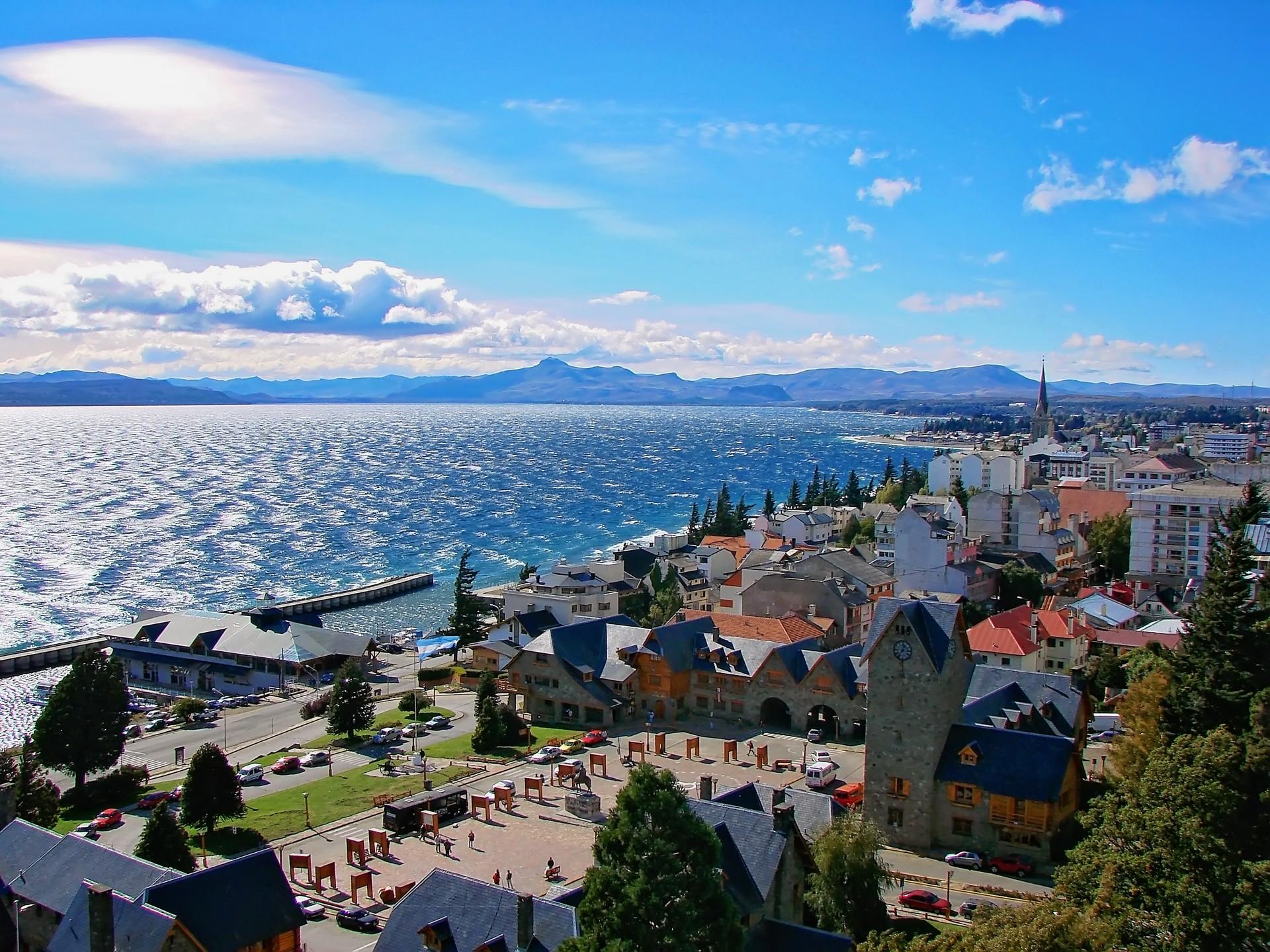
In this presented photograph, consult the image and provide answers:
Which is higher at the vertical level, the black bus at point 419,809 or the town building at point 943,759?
the town building at point 943,759

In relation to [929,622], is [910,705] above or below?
below

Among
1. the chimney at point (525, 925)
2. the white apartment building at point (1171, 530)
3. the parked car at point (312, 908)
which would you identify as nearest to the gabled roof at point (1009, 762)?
the chimney at point (525, 925)

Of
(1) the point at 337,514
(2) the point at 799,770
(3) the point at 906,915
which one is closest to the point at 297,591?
(1) the point at 337,514

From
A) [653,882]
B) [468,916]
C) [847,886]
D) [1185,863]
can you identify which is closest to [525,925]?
[468,916]

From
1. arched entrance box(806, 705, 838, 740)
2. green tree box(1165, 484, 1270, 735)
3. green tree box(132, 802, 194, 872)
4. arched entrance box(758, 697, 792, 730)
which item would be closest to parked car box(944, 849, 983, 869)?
green tree box(1165, 484, 1270, 735)

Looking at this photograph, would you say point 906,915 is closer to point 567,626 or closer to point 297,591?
point 567,626

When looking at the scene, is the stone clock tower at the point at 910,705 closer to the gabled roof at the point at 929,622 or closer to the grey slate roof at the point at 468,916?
the gabled roof at the point at 929,622

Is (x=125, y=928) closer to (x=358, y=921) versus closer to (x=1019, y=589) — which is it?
(x=358, y=921)
